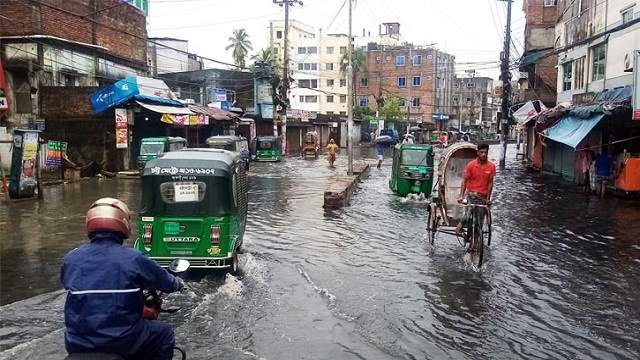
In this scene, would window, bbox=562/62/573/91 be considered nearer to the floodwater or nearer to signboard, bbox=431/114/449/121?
A: the floodwater

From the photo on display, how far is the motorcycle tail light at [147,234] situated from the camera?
8.69m

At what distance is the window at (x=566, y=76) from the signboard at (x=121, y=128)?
72.9 feet

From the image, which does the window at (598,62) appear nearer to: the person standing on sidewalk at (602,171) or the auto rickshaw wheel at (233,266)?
the person standing on sidewalk at (602,171)

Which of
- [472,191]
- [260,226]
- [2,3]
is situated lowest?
[260,226]

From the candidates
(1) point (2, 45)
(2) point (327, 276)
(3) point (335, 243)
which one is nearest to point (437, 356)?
(2) point (327, 276)

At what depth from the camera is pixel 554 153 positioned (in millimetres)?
30609

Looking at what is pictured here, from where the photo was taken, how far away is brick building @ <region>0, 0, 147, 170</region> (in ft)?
86.2

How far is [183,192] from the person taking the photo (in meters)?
8.81

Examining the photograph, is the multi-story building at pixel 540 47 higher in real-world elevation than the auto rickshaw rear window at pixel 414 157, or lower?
higher

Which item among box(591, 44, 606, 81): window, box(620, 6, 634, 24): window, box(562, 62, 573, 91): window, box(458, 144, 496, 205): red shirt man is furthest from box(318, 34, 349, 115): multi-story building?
box(458, 144, 496, 205): red shirt man

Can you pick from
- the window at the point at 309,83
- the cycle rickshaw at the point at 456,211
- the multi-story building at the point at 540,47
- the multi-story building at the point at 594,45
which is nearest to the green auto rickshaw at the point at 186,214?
the cycle rickshaw at the point at 456,211

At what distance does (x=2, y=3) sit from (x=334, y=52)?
2802 inches

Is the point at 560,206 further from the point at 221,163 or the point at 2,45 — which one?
the point at 2,45

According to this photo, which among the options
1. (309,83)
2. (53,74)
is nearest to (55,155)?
(53,74)
